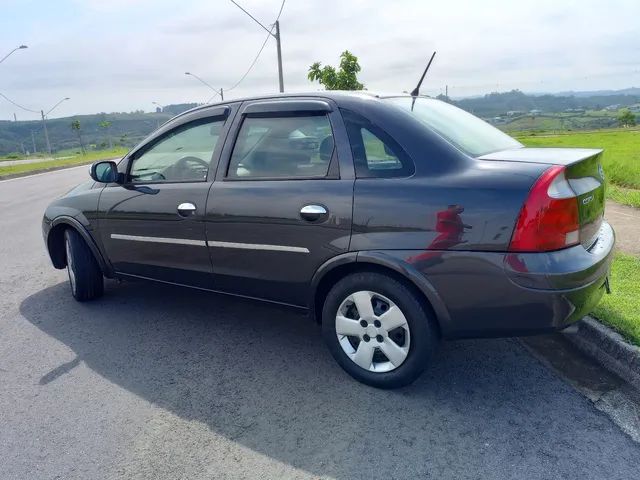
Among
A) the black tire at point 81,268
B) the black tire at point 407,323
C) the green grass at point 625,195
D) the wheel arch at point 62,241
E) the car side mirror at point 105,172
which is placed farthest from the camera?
the green grass at point 625,195

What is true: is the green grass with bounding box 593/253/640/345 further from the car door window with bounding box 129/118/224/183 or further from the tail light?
the car door window with bounding box 129/118/224/183

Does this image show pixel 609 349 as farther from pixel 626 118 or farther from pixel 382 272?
pixel 626 118

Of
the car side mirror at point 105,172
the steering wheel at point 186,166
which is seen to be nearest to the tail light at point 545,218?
the steering wheel at point 186,166

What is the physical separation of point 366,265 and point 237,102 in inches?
62.0

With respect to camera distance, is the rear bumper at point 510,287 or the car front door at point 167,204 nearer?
the rear bumper at point 510,287

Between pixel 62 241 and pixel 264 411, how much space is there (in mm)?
3180

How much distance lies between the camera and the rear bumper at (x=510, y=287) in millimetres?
2715

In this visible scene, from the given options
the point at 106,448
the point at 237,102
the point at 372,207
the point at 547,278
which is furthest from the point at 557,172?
the point at 106,448

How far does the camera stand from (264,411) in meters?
3.07

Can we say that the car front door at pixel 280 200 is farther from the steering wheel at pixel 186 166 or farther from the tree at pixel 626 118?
the tree at pixel 626 118

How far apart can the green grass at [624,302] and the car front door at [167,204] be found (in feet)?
9.25

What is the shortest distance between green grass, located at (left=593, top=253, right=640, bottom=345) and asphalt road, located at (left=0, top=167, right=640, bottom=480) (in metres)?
0.57

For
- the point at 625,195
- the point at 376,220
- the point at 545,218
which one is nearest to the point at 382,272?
the point at 376,220

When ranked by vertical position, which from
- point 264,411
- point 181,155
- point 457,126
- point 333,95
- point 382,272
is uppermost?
point 333,95
